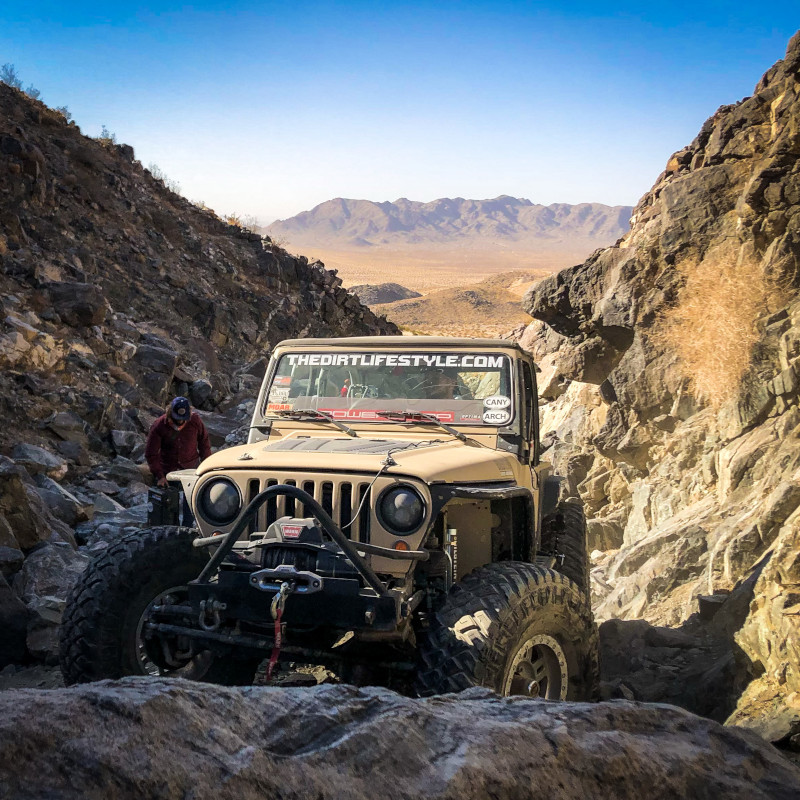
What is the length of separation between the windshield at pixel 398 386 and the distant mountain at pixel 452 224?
145 m

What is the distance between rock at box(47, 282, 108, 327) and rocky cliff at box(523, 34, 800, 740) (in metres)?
8.40

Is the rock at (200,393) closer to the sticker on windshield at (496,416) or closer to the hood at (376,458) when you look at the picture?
the hood at (376,458)

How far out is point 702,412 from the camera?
440 inches

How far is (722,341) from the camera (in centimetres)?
1062

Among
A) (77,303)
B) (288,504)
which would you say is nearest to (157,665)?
(288,504)

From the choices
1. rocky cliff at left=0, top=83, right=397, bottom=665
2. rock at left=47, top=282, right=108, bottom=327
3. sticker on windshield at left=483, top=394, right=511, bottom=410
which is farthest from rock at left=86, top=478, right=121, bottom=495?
sticker on windshield at left=483, top=394, right=511, bottom=410

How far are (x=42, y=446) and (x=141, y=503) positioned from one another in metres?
1.75

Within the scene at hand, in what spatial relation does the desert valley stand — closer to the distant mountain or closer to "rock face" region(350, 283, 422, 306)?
"rock face" region(350, 283, 422, 306)

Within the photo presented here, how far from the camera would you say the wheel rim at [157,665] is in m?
4.58

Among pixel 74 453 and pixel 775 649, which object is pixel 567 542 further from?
pixel 74 453

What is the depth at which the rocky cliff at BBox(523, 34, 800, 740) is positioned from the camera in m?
5.71

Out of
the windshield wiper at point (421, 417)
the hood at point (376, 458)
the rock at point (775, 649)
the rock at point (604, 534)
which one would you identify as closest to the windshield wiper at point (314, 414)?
the hood at point (376, 458)

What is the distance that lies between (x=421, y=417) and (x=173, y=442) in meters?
3.61

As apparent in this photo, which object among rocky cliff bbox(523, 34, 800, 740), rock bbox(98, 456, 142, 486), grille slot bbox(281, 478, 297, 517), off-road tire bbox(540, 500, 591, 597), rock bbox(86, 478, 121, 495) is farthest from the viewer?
rock bbox(98, 456, 142, 486)
